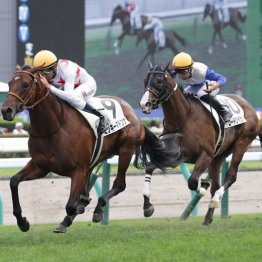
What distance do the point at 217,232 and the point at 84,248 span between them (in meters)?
1.39

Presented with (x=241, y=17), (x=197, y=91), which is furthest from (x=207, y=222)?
(x=241, y=17)

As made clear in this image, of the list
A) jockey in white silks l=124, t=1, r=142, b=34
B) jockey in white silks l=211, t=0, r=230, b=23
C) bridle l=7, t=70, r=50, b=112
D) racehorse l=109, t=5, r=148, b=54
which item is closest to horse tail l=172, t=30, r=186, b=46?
racehorse l=109, t=5, r=148, b=54

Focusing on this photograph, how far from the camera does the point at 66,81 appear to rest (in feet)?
28.0

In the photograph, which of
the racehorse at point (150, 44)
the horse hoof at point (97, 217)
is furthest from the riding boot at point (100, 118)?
the racehorse at point (150, 44)

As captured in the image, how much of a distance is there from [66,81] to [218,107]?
1.98 meters

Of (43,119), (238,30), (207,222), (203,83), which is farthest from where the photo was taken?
(238,30)

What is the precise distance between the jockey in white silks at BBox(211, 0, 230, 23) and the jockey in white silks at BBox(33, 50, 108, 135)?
91.3ft

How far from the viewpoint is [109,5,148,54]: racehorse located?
115ft

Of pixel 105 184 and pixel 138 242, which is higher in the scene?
pixel 138 242

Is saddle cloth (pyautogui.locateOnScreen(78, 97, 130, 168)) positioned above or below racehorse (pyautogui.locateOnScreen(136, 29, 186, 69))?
above

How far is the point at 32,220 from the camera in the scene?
409 inches

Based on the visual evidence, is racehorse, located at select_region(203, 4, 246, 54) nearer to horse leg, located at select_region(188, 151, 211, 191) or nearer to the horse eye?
horse leg, located at select_region(188, 151, 211, 191)

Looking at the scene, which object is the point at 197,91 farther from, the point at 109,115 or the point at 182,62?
the point at 109,115

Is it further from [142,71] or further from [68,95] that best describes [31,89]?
[142,71]
